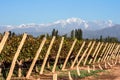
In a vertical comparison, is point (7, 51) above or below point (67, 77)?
above

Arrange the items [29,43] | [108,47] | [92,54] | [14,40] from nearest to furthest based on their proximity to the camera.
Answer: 1. [14,40]
2. [29,43]
3. [92,54]
4. [108,47]

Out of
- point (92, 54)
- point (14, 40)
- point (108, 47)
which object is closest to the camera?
point (14, 40)

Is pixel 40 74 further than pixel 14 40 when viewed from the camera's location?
No

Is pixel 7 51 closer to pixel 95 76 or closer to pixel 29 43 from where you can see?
pixel 29 43

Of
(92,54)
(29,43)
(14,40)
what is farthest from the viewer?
(92,54)

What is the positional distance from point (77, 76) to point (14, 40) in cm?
373

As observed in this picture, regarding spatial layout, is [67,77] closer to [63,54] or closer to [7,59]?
[7,59]

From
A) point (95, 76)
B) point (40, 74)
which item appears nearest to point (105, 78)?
point (95, 76)

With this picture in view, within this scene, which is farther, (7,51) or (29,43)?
(29,43)

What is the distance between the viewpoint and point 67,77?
20.8 m

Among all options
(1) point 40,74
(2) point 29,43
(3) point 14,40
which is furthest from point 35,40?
(1) point 40,74

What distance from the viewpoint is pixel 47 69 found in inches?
938

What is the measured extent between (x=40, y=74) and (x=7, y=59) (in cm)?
170

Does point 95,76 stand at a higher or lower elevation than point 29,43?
lower
